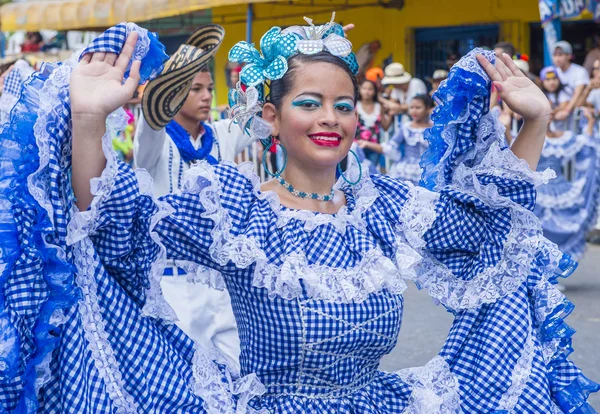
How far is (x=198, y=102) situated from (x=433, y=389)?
230 cm

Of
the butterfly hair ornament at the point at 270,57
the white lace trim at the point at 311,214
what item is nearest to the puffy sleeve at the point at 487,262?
the white lace trim at the point at 311,214

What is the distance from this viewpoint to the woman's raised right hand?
2.44 m

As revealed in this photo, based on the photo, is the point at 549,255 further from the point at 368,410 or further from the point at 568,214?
the point at 568,214

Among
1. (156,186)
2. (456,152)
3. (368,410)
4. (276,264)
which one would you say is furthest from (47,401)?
(156,186)

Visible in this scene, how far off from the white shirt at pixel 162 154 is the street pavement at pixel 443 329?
1827 millimetres

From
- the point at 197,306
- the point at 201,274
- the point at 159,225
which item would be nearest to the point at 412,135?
the point at 197,306

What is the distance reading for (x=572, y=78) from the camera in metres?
10.7

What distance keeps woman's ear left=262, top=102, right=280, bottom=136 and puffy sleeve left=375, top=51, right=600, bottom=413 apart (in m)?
0.37

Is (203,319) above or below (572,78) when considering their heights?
below

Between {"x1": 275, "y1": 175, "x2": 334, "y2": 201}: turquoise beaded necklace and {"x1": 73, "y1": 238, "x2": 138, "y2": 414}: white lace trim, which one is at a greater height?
{"x1": 275, "y1": 175, "x2": 334, "y2": 201}: turquoise beaded necklace

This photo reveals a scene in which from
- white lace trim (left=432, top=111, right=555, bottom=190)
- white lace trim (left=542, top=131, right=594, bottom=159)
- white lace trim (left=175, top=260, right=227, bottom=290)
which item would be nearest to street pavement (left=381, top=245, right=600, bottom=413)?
white lace trim (left=542, top=131, right=594, bottom=159)

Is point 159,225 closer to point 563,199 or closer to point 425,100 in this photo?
point 563,199

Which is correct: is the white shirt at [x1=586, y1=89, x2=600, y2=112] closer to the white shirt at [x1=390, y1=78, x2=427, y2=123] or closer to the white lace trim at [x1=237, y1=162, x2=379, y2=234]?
the white shirt at [x1=390, y1=78, x2=427, y2=123]

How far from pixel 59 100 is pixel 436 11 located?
44.7 ft
